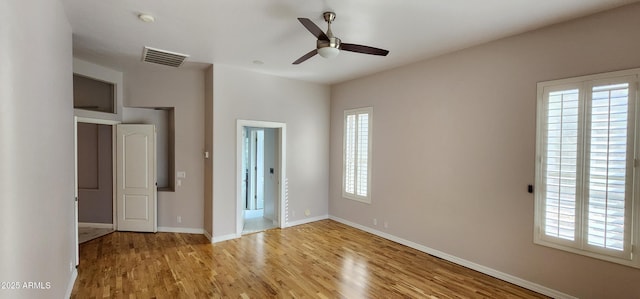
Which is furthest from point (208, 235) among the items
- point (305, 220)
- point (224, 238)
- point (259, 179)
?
point (259, 179)

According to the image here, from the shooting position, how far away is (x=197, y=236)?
4.92 metres

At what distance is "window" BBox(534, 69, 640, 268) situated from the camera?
2576 mm

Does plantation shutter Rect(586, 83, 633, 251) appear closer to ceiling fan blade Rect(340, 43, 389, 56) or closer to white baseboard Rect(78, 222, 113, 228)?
ceiling fan blade Rect(340, 43, 389, 56)

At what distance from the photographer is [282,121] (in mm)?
5453

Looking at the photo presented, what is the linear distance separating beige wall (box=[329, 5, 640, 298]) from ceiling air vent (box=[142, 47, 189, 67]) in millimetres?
3271

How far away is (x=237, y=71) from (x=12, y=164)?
143 inches

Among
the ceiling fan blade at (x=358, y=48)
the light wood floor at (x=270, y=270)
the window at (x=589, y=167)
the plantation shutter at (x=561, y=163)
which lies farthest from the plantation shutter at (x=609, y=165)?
the ceiling fan blade at (x=358, y=48)

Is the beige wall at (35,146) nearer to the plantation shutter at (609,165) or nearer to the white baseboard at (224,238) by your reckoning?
the white baseboard at (224,238)

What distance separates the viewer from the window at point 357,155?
5266 millimetres

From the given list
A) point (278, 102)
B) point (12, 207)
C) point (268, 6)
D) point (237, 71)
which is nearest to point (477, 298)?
point (268, 6)

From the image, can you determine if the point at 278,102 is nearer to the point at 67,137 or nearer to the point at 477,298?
the point at 67,137

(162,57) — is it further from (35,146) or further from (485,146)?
(485,146)

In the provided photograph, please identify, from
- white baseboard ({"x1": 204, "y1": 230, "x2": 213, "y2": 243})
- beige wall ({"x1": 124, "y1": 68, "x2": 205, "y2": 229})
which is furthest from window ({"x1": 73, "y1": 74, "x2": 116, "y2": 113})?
white baseboard ({"x1": 204, "y1": 230, "x2": 213, "y2": 243})

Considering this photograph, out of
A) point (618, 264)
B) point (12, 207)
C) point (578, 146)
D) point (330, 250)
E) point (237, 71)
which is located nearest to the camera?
point (12, 207)
